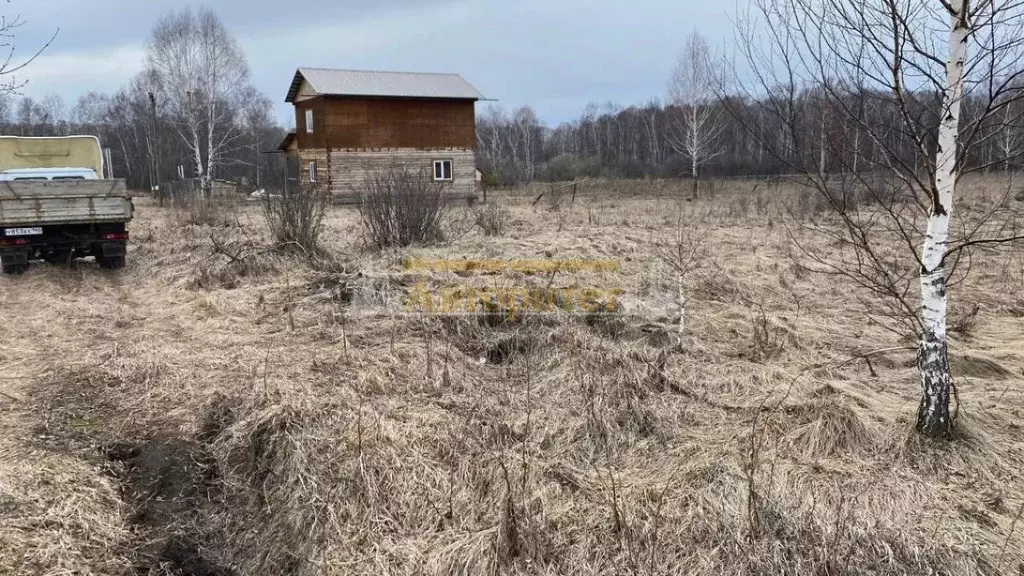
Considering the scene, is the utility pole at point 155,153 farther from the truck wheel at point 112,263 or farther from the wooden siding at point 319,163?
the truck wheel at point 112,263

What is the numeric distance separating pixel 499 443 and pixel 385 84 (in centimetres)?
2471

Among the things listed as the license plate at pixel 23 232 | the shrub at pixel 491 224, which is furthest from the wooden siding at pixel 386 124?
the license plate at pixel 23 232

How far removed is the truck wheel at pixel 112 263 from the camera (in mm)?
10211

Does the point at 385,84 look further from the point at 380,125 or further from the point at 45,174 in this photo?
the point at 45,174

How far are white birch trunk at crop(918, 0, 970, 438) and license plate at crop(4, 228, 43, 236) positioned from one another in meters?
11.3

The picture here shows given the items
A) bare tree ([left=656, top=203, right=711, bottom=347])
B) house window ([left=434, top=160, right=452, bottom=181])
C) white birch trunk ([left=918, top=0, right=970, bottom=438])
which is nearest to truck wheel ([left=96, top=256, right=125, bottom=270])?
bare tree ([left=656, top=203, right=711, bottom=347])

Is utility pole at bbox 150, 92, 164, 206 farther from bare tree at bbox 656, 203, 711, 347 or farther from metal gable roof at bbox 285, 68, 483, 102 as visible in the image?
bare tree at bbox 656, 203, 711, 347

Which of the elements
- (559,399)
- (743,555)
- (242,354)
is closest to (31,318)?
(242,354)

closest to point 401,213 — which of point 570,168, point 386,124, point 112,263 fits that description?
point 112,263

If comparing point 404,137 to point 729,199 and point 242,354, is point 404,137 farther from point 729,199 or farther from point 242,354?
point 242,354

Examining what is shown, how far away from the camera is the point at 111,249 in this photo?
9930 mm

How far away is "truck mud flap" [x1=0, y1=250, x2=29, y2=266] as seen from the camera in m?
9.14

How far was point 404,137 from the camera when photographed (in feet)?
84.8

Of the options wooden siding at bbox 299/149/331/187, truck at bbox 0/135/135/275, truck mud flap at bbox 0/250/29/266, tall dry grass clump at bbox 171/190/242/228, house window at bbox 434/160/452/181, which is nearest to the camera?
truck at bbox 0/135/135/275
